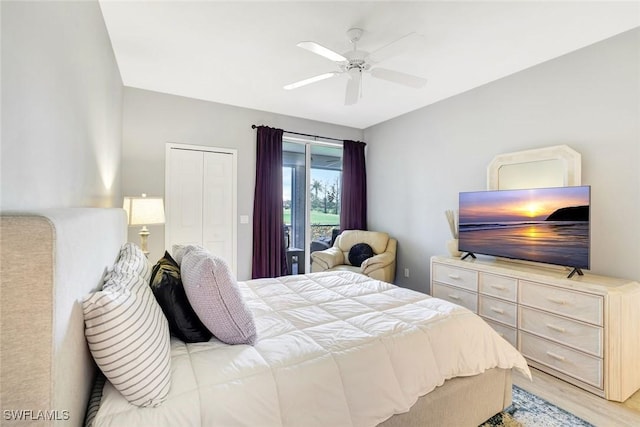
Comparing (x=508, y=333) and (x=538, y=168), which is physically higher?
(x=538, y=168)

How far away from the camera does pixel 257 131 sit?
13.6 feet

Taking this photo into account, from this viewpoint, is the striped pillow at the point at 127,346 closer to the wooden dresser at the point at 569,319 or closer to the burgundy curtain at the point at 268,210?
the wooden dresser at the point at 569,319

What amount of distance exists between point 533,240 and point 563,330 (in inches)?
29.8

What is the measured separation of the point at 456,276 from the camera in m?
3.12

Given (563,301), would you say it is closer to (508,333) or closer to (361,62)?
(508,333)

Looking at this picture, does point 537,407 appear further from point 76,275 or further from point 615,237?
point 76,275

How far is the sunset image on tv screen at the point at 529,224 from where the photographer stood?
237cm

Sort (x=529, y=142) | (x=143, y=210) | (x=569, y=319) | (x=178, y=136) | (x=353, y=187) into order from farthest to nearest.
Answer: (x=353, y=187), (x=178, y=136), (x=529, y=142), (x=143, y=210), (x=569, y=319)

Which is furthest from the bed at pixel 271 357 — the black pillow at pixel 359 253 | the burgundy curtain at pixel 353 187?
the burgundy curtain at pixel 353 187

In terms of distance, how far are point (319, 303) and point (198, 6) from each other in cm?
218

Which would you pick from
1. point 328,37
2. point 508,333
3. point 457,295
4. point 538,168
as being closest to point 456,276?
point 457,295

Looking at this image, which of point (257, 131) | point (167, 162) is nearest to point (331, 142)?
point (257, 131)

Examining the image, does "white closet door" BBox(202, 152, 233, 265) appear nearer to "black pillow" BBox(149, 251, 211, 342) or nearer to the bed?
the bed

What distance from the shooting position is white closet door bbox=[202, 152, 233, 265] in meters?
3.88
